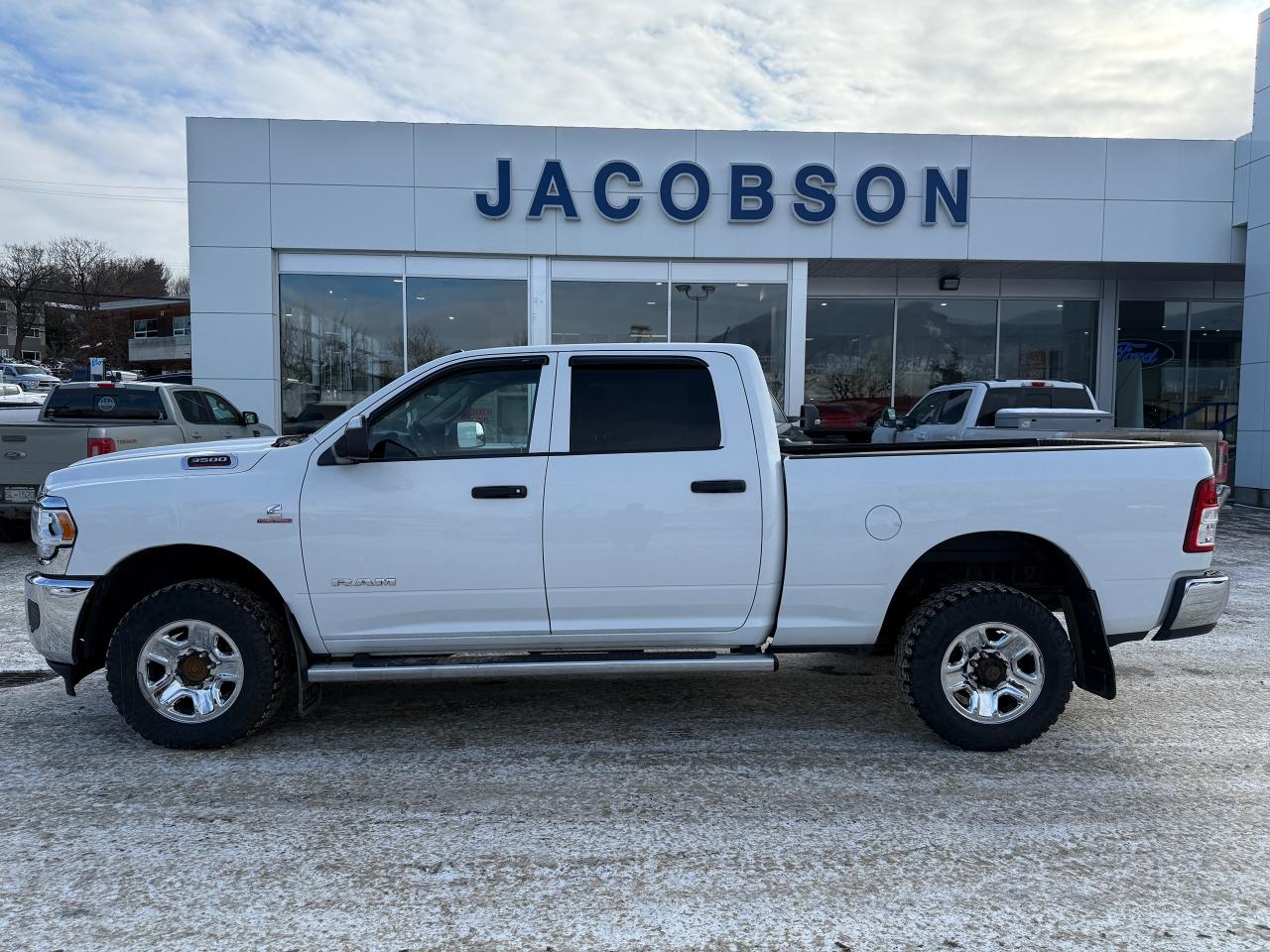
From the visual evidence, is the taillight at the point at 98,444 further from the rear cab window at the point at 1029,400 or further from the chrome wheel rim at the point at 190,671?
the rear cab window at the point at 1029,400

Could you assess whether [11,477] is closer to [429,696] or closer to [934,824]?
[429,696]

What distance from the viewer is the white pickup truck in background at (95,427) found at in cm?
927

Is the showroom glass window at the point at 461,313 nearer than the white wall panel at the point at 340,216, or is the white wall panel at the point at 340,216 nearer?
the white wall panel at the point at 340,216

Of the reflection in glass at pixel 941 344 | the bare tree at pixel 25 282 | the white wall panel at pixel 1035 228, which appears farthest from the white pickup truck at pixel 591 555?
the bare tree at pixel 25 282

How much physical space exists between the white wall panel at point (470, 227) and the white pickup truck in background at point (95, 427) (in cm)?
413

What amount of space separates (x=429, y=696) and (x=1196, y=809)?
394cm

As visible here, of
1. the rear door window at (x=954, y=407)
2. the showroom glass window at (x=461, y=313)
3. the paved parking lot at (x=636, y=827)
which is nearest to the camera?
the paved parking lot at (x=636, y=827)

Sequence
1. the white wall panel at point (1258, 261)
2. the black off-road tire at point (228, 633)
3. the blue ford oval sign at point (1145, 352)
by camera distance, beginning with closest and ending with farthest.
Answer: the black off-road tire at point (228, 633)
the white wall panel at point (1258, 261)
the blue ford oval sign at point (1145, 352)

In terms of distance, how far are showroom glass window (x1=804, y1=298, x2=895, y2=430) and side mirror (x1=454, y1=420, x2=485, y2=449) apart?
45.9 feet

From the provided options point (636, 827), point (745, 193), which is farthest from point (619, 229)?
point (636, 827)

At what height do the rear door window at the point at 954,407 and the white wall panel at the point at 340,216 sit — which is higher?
the white wall panel at the point at 340,216

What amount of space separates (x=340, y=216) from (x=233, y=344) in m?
2.72

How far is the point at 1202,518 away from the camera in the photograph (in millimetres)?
4398

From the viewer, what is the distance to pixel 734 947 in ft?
9.31
